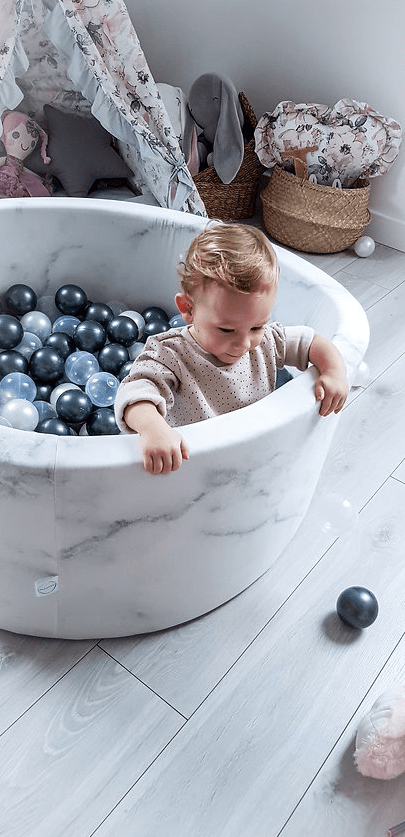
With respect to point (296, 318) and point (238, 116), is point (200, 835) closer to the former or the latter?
point (296, 318)

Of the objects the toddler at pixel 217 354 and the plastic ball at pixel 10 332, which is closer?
the toddler at pixel 217 354

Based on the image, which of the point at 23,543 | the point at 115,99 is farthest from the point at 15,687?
the point at 115,99

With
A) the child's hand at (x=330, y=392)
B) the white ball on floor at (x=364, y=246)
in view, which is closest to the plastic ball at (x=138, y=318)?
the child's hand at (x=330, y=392)

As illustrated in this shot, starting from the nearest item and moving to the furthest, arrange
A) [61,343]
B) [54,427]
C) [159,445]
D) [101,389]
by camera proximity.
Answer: [159,445], [54,427], [101,389], [61,343]

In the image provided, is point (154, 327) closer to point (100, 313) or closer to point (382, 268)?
point (100, 313)

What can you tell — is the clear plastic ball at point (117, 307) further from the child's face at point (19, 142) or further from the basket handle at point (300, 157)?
the basket handle at point (300, 157)

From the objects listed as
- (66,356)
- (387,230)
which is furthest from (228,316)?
(387,230)

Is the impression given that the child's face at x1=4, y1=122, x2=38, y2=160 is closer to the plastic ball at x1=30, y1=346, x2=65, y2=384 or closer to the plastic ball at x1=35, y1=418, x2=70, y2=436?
the plastic ball at x1=30, y1=346, x2=65, y2=384

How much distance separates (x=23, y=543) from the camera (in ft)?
3.21

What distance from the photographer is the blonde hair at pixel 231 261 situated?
3.08ft

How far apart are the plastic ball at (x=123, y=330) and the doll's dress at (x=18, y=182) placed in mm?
737

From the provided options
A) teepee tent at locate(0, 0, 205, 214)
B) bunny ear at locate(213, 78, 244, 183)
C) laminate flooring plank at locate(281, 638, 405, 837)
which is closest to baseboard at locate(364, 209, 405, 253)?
bunny ear at locate(213, 78, 244, 183)

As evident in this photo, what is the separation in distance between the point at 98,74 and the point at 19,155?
1.36 feet

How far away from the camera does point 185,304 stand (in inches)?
41.1
